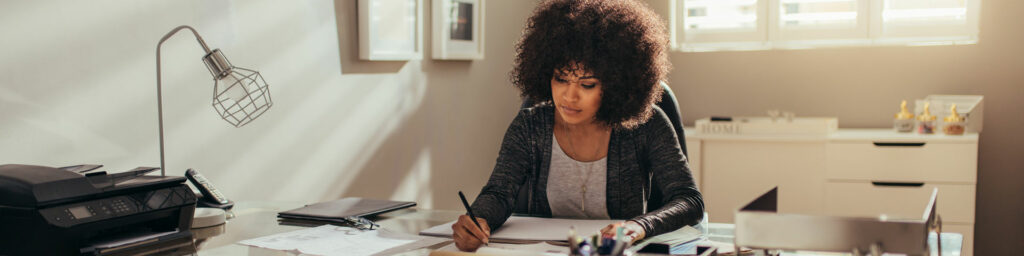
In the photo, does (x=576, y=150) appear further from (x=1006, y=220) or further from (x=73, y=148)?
(x=1006, y=220)

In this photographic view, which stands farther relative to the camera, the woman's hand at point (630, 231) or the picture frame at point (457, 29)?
the picture frame at point (457, 29)

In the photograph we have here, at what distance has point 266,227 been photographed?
1722mm

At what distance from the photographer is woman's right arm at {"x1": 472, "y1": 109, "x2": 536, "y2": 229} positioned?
1701 millimetres

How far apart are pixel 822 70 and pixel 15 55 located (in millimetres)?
3513

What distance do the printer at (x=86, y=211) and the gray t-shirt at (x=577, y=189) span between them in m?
0.79

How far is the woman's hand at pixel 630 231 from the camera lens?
4.85 ft

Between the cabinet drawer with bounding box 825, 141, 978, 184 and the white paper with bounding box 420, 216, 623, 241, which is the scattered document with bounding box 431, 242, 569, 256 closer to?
the white paper with bounding box 420, 216, 623, 241

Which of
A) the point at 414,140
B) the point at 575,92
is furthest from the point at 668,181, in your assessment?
the point at 414,140

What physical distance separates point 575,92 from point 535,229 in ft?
1.05

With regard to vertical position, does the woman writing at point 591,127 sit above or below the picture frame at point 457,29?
below

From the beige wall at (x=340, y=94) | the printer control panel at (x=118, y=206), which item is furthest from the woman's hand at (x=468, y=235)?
the beige wall at (x=340, y=94)

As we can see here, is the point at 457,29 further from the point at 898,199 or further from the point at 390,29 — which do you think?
the point at 898,199

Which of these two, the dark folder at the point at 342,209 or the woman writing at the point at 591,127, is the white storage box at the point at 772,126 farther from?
the dark folder at the point at 342,209

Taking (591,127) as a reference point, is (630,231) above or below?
below
